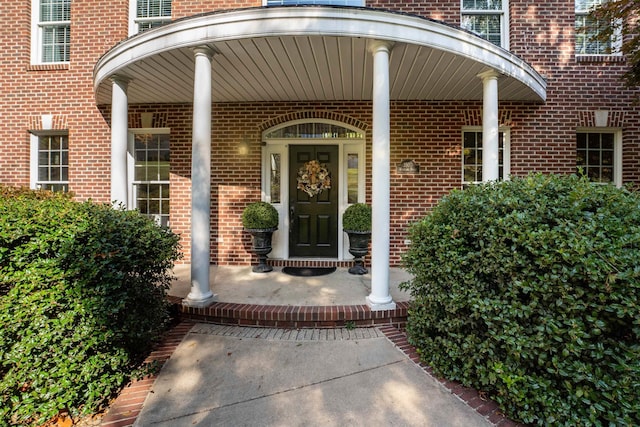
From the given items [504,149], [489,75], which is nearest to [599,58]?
[504,149]

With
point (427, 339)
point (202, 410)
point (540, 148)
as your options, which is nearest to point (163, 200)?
point (202, 410)

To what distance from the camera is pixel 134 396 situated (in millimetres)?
2213

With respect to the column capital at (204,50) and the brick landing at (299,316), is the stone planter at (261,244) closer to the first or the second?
the brick landing at (299,316)

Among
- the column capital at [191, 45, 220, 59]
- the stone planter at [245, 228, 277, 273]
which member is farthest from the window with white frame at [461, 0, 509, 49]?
the stone planter at [245, 228, 277, 273]

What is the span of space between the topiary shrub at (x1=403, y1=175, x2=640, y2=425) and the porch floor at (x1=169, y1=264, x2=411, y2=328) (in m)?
0.84

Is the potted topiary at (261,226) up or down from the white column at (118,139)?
down

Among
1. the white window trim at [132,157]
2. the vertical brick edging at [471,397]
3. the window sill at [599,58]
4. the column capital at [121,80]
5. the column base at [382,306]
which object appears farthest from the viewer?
the white window trim at [132,157]

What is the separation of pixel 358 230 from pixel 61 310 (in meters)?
3.52

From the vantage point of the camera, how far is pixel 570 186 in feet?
7.18

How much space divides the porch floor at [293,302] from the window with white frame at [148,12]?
4.64 metres

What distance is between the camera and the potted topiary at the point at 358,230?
15.3 feet

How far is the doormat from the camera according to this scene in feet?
15.4

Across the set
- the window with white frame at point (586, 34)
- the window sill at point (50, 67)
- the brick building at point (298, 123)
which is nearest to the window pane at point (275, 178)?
the brick building at point (298, 123)

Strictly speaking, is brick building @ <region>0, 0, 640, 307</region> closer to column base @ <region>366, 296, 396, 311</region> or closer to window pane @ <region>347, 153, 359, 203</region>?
window pane @ <region>347, 153, 359, 203</region>
